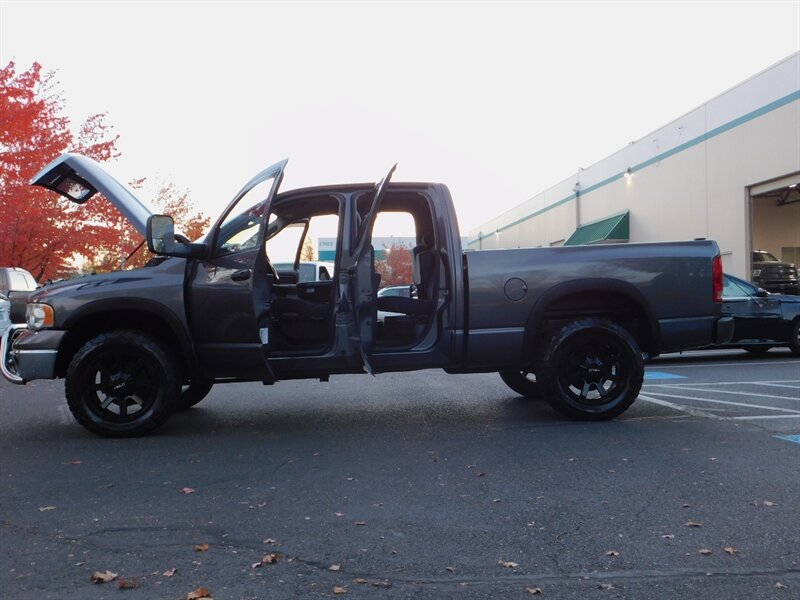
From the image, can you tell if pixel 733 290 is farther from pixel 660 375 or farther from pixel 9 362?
pixel 9 362

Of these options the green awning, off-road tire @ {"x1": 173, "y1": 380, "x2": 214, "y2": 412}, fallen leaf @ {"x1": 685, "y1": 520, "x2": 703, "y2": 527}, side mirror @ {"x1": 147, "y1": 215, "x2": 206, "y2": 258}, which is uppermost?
the green awning

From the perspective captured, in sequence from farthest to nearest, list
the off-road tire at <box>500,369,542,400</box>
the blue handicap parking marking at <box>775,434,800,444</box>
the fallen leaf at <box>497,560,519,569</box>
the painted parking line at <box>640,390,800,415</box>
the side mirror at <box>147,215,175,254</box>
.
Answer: the off-road tire at <box>500,369,542,400</box> → the painted parking line at <box>640,390,800,415</box> → the side mirror at <box>147,215,175,254</box> → the blue handicap parking marking at <box>775,434,800,444</box> → the fallen leaf at <box>497,560,519,569</box>

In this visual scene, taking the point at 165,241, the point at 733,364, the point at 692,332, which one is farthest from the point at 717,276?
the point at 733,364

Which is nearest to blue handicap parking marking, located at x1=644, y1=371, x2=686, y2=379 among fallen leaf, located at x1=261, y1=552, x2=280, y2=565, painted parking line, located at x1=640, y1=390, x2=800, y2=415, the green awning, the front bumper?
painted parking line, located at x1=640, y1=390, x2=800, y2=415

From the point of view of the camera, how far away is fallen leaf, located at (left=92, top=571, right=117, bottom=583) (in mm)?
3254

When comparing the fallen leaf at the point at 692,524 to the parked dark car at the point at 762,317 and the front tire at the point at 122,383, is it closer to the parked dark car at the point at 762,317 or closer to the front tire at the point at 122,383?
the front tire at the point at 122,383

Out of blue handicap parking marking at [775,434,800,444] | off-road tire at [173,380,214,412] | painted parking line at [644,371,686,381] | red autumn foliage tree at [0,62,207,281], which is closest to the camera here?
blue handicap parking marking at [775,434,800,444]

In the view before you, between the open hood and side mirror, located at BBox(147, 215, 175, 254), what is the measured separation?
33 centimetres

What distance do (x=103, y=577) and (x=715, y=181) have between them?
24809 millimetres

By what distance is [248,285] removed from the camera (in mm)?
6285

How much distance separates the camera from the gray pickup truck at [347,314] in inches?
248

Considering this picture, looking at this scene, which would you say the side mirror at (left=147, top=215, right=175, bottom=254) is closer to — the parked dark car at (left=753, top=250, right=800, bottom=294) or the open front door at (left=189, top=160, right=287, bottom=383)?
the open front door at (left=189, top=160, right=287, bottom=383)

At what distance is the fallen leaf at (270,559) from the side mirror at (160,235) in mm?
3219

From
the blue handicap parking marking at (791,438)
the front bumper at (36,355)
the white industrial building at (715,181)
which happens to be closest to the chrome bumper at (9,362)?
the front bumper at (36,355)
